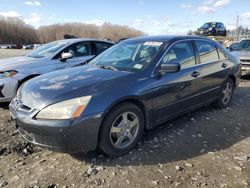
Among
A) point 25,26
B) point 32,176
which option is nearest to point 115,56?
point 32,176

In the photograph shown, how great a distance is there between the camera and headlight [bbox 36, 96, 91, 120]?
10.3 feet

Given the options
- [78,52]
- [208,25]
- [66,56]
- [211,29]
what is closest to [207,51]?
[66,56]

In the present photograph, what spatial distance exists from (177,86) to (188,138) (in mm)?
848

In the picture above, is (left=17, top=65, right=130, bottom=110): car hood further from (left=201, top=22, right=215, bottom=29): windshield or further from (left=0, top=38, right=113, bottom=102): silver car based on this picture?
(left=201, top=22, right=215, bottom=29): windshield

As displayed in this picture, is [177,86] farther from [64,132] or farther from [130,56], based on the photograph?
[64,132]

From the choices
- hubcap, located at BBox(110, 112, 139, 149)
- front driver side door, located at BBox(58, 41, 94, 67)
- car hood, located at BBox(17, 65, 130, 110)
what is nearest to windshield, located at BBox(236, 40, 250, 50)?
front driver side door, located at BBox(58, 41, 94, 67)

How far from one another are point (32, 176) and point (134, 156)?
1323mm

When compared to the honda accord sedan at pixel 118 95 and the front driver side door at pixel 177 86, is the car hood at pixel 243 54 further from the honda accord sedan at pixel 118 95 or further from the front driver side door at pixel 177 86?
the front driver side door at pixel 177 86

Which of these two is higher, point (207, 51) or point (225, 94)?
point (207, 51)

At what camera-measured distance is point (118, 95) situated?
135 inches

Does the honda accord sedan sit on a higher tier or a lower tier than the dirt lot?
higher

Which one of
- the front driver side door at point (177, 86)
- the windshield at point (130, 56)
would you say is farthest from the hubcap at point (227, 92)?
the windshield at point (130, 56)

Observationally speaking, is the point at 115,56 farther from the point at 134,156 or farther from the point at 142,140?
the point at 134,156

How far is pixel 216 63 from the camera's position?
5.37 metres
